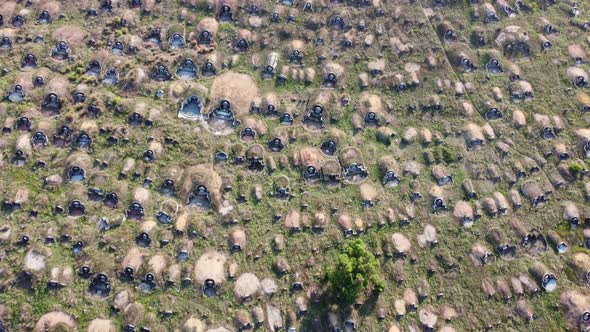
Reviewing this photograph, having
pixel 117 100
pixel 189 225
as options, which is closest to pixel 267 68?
pixel 117 100

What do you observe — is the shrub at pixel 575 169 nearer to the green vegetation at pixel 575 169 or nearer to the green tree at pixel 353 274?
the green vegetation at pixel 575 169

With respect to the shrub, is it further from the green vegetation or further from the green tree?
the green tree

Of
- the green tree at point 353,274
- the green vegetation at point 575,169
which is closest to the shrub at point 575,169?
the green vegetation at point 575,169

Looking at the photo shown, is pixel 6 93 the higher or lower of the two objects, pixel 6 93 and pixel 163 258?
the higher

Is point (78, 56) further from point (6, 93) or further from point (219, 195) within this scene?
point (219, 195)

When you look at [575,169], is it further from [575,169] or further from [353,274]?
[353,274]

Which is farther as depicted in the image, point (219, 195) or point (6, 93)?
point (6, 93)

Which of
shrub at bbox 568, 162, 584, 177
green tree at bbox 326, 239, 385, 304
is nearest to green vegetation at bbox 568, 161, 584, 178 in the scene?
shrub at bbox 568, 162, 584, 177

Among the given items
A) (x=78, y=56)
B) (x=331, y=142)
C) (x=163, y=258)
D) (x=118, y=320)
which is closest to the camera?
(x=118, y=320)
